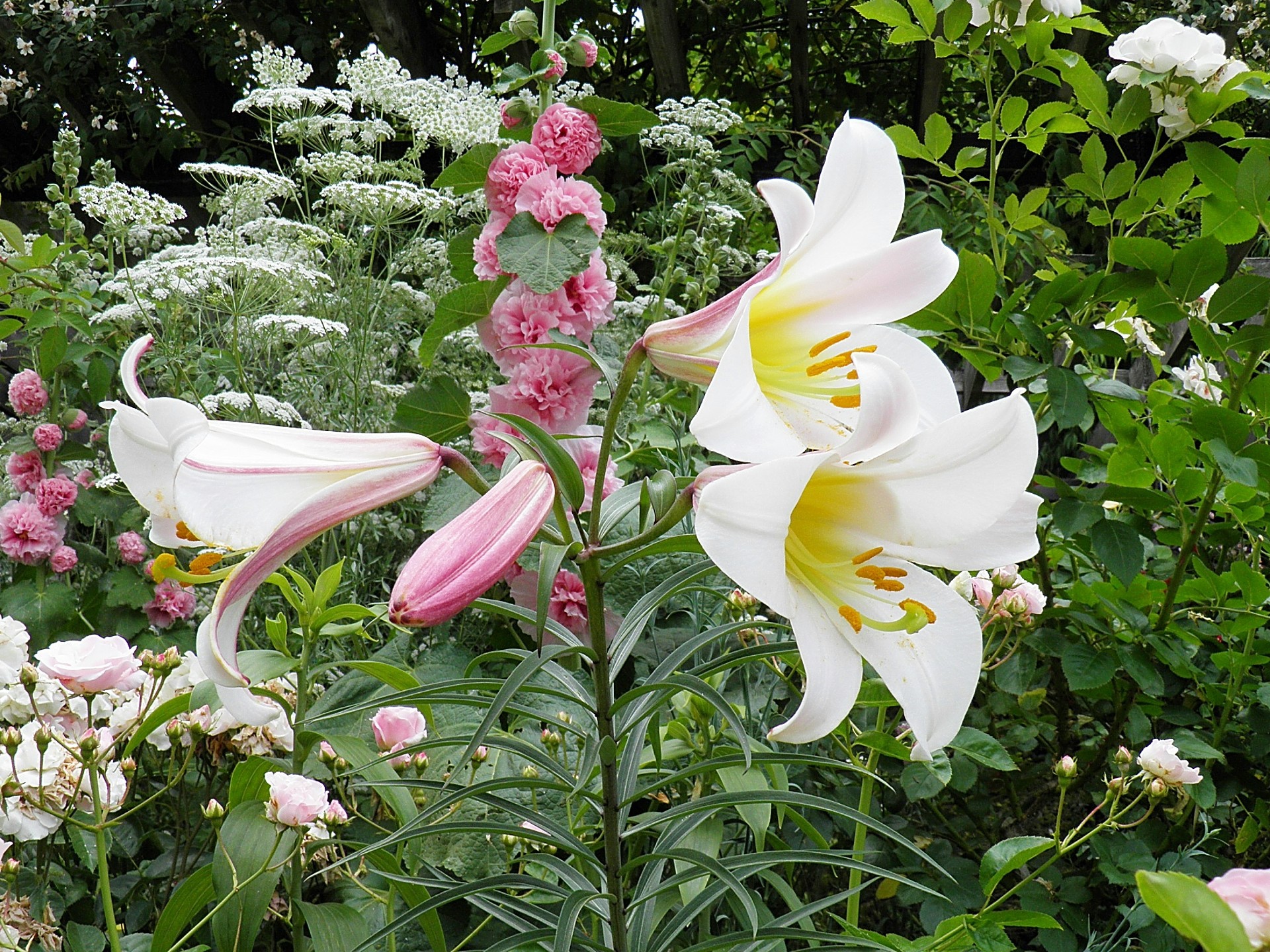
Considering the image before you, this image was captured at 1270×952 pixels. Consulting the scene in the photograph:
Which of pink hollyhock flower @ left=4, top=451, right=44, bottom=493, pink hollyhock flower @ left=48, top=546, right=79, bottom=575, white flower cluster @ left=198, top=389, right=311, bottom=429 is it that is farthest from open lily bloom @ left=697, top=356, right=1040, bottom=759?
pink hollyhock flower @ left=4, top=451, right=44, bottom=493

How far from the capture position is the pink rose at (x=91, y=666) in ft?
3.53

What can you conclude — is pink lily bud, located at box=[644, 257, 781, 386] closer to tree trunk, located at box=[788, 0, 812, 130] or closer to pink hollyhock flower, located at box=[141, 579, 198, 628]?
pink hollyhock flower, located at box=[141, 579, 198, 628]

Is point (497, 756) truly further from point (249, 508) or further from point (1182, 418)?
point (1182, 418)

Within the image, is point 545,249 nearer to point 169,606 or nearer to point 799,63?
point 169,606

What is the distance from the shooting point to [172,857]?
1.39 metres

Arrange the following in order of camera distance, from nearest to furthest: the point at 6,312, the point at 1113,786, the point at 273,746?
the point at 1113,786 → the point at 273,746 → the point at 6,312

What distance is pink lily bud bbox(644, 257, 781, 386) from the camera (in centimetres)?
68

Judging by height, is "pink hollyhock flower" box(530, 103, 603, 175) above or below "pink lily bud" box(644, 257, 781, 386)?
below

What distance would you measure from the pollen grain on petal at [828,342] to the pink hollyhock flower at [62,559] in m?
1.84

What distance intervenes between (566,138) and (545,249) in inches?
8.1

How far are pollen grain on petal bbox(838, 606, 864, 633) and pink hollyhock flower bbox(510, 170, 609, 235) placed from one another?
3.24 feet

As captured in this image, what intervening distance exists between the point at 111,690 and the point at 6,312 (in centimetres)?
119

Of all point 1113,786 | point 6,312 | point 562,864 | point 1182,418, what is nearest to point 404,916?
point 562,864

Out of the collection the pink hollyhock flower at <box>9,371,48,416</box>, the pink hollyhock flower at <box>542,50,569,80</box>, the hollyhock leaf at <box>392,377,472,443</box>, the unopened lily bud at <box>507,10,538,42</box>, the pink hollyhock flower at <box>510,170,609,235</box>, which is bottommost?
the pink hollyhock flower at <box>9,371,48,416</box>
